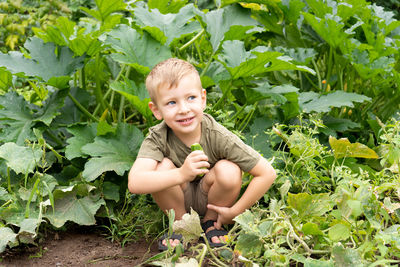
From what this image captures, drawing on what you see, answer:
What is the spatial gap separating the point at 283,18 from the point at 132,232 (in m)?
1.80

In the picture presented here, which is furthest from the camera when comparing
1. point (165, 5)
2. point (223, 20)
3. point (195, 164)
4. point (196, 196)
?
point (165, 5)

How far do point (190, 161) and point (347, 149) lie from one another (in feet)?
3.07

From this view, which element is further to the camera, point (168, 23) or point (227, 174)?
point (168, 23)

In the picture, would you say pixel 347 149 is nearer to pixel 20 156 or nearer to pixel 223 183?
pixel 223 183

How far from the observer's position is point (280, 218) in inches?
80.7

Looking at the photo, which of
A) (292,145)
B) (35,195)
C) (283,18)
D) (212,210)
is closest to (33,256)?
(35,195)

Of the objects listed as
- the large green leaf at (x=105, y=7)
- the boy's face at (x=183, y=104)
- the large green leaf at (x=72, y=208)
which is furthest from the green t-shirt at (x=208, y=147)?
the large green leaf at (x=105, y=7)

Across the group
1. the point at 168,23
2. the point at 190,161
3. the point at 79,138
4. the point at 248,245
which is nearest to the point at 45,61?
the point at 79,138

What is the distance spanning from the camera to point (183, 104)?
7.01 ft

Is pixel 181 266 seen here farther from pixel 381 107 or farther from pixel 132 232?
pixel 381 107

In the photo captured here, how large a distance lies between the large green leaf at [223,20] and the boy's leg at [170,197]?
0.85m

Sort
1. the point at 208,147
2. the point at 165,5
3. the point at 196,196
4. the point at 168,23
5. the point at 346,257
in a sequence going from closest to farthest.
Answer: the point at 346,257 < the point at 208,147 < the point at 196,196 < the point at 168,23 < the point at 165,5

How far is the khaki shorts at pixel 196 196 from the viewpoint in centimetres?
238

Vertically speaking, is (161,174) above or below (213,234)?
above
